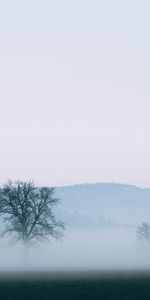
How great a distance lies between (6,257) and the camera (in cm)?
12250

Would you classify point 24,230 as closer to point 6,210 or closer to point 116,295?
point 6,210

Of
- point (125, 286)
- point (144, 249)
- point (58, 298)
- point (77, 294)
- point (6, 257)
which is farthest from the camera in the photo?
point (144, 249)

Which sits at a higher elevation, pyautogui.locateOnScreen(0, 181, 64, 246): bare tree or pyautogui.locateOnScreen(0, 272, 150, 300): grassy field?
pyautogui.locateOnScreen(0, 181, 64, 246): bare tree

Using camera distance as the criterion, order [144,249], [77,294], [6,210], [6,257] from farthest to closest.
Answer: [144,249]
[6,257]
[6,210]
[77,294]

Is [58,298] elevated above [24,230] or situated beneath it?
situated beneath

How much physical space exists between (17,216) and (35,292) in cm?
3707

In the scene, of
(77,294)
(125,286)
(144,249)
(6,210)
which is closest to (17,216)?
(6,210)

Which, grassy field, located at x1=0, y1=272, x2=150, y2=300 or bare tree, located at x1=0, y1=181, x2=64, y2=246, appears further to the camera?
bare tree, located at x1=0, y1=181, x2=64, y2=246

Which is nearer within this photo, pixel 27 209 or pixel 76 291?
pixel 76 291

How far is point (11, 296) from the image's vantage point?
126 ft

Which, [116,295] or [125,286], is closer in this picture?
[116,295]

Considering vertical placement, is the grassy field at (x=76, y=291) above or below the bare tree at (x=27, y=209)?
below

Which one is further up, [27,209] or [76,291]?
[27,209]

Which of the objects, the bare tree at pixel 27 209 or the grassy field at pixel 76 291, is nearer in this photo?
the grassy field at pixel 76 291
